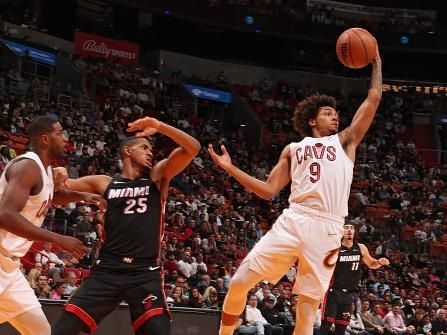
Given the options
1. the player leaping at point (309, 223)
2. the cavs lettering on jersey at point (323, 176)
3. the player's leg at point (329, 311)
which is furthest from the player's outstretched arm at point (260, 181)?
the player's leg at point (329, 311)

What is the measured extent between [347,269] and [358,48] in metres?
5.39

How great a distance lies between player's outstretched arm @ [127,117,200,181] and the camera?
207 inches

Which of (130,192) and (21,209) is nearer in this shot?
(21,209)

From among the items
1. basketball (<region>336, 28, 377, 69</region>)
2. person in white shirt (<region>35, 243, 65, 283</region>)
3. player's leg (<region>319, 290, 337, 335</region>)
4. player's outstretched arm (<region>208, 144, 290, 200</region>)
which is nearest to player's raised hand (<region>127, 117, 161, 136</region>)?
player's outstretched arm (<region>208, 144, 290, 200</region>)

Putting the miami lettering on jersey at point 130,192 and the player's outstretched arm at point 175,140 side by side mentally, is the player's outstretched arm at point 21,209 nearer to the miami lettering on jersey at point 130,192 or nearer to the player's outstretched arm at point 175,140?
the miami lettering on jersey at point 130,192

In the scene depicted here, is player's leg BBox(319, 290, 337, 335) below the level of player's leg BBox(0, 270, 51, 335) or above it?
below

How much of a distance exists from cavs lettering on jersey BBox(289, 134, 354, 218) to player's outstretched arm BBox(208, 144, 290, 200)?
0.15m

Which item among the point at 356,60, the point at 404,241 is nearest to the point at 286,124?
the point at 404,241

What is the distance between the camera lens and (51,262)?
12031 mm

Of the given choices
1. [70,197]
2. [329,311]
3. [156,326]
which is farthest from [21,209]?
[329,311]

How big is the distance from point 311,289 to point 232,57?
84.0ft

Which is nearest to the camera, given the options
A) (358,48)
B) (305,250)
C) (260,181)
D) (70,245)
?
(70,245)

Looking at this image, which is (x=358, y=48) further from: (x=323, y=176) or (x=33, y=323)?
(x=33, y=323)

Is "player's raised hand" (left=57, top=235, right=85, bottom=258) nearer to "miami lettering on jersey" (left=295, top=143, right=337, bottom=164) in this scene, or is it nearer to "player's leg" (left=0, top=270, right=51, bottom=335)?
"player's leg" (left=0, top=270, right=51, bottom=335)
